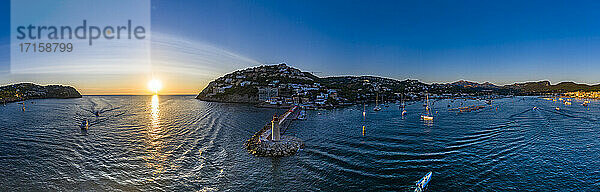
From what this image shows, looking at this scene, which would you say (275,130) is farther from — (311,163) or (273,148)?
(311,163)

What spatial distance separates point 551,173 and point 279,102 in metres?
66.6

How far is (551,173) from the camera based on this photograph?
55.7ft

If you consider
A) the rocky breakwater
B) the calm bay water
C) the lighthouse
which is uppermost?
the lighthouse

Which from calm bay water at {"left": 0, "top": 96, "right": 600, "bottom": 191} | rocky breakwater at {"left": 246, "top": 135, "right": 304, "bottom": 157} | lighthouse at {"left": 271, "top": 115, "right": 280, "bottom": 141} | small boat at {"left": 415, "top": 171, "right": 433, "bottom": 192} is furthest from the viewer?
lighthouse at {"left": 271, "top": 115, "right": 280, "bottom": 141}

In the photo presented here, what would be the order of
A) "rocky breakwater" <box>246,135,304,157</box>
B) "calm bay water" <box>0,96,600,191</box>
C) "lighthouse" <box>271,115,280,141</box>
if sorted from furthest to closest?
"lighthouse" <box>271,115,280,141</box>, "rocky breakwater" <box>246,135,304,157</box>, "calm bay water" <box>0,96,600,191</box>

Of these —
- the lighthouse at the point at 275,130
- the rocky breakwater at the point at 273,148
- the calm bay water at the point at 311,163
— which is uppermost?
the lighthouse at the point at 275,130

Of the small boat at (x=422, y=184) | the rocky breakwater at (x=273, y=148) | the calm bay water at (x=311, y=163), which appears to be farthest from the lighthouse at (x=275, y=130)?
the small boat at (x=422, y=184)

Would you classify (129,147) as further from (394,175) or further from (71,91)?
(71,91)

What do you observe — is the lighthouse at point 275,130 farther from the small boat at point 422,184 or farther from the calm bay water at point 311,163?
the small boat at point 422,184

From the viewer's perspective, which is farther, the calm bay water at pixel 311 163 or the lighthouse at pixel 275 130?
the lighthouse at pixel 275 130

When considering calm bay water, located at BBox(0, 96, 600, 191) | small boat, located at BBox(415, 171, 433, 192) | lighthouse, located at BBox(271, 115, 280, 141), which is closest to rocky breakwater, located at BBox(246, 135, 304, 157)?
lighthouse, located at BBox(271, 115, 280, 141)

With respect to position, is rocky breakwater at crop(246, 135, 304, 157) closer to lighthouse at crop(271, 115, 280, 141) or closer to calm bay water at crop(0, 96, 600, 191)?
lighthouse at crop(271, 115, 280, 141)

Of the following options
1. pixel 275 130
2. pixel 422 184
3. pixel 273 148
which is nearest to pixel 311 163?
pixel 273 148

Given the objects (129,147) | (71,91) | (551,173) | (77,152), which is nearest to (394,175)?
(551,173)
